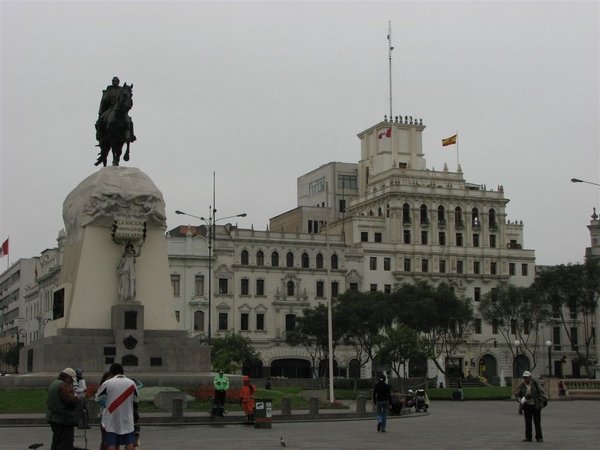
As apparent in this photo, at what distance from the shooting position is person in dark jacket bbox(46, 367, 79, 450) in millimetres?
17172

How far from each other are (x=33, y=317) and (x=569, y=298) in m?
55.0

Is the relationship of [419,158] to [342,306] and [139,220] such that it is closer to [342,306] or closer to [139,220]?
[342,306]

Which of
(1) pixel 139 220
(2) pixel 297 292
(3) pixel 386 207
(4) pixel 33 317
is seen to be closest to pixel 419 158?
(3) pixel 386 207

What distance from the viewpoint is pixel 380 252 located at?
102625mm

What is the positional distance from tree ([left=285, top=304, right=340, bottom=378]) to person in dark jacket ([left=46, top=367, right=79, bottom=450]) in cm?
6885

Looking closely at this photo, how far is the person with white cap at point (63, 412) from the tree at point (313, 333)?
68.9 metres

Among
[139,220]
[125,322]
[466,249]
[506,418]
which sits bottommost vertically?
[506,418]

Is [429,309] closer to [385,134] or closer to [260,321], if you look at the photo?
[260,321]

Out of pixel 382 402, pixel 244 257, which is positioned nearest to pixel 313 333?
pixel 244 257

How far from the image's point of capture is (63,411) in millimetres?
17203

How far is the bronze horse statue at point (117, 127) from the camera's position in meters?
42.8

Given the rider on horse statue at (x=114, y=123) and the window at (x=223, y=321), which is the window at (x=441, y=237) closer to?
the window at (x=223, y=321)

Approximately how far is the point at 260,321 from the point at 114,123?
189 feet

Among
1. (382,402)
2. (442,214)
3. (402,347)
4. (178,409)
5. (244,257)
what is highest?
(442,214)
